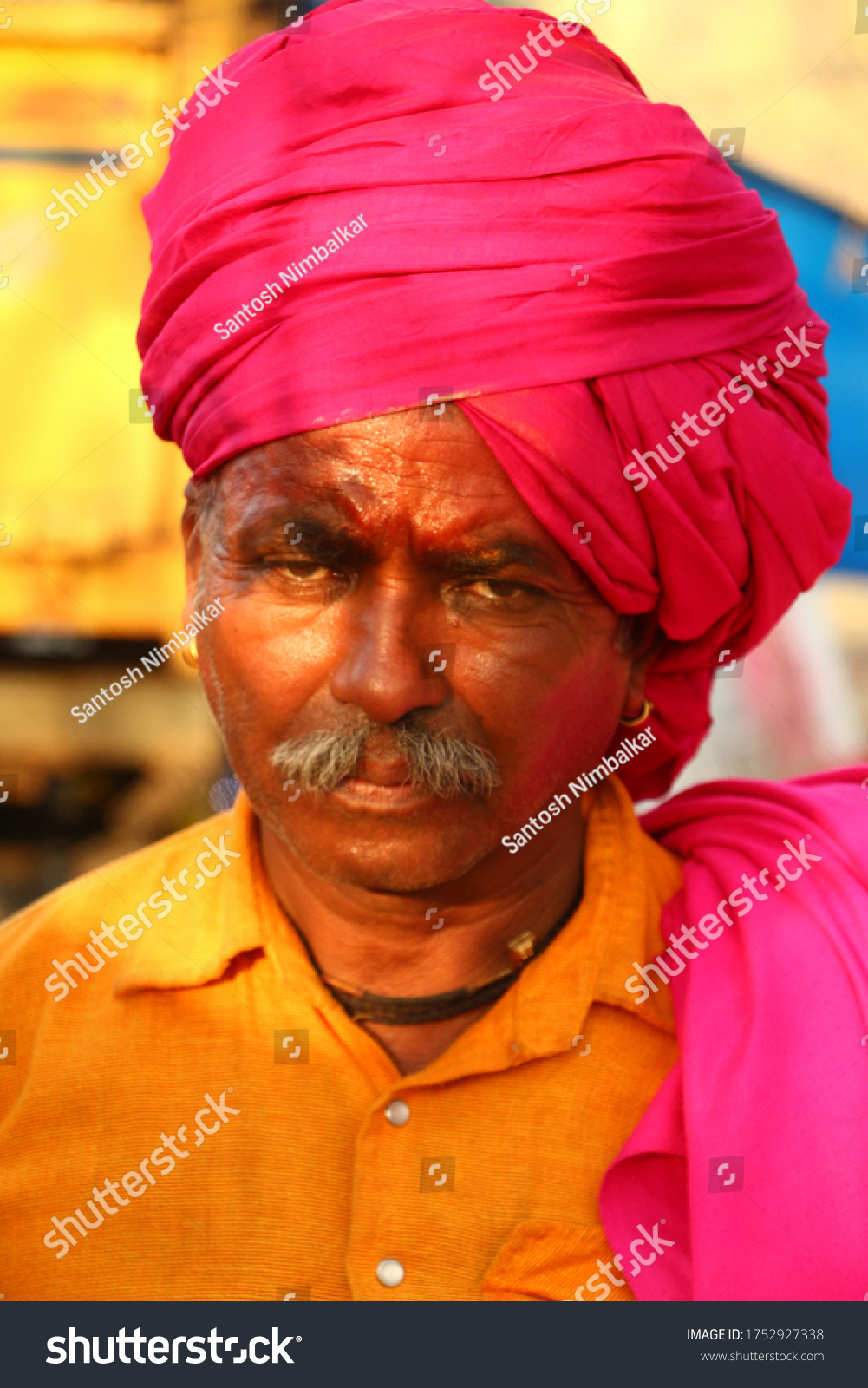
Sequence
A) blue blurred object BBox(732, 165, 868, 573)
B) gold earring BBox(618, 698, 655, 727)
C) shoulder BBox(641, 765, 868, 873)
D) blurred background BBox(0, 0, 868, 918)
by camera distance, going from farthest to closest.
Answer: blurred background BBox(0, 0, 868, 918), blue blurred object BBox(732, 165, 868, 573), gold earring BBox(618, 698, 655, 727), shoulder BBox(641, 765, 868, 873)

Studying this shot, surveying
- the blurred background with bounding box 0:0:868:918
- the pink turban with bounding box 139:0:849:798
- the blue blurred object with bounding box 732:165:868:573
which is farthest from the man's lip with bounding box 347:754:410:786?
the blurred background with bounding box 0:0:868:918

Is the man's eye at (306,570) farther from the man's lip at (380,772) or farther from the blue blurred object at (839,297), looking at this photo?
the blue blurred object at (839,297)

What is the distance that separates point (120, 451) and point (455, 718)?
3.54 m

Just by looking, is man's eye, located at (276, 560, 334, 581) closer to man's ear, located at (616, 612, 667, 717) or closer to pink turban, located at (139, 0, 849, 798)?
pink turban, located at (139, 0, 849, 798)

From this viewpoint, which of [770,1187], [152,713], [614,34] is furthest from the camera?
[152,713]

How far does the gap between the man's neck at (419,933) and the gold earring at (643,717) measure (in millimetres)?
214

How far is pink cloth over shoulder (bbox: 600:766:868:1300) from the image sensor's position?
1.52 metres

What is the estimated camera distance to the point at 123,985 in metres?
1.79

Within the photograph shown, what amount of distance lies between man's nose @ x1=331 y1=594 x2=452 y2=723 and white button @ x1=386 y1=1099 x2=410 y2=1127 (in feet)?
1.72

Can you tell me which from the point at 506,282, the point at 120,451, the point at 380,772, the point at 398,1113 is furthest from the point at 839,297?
the point at 120,451

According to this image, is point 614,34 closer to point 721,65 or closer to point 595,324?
point 721,65

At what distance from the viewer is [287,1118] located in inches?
66.9

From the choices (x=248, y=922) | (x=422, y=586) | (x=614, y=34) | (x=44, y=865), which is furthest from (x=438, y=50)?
(x=44, y=865)

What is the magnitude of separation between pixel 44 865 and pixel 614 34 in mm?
3587
